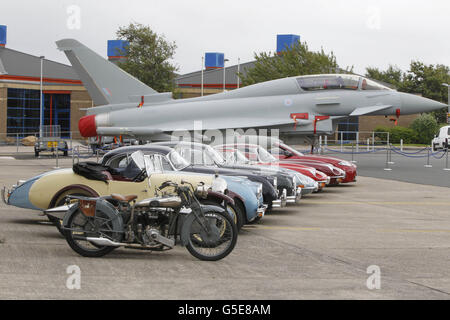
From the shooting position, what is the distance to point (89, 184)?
10094mm

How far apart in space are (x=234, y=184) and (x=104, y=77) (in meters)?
18.9

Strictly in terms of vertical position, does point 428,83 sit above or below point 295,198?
above

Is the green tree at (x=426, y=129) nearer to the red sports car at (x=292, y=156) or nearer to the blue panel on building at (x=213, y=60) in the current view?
the blue panel on building at (x=213, y=60)

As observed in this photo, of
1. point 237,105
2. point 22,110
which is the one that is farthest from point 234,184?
point 22,110

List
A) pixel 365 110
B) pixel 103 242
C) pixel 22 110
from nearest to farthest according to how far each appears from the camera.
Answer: pixel 103 242 < pixel 365 110 < pixel 22 110

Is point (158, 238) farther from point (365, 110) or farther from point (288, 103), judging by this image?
point (365, 110)

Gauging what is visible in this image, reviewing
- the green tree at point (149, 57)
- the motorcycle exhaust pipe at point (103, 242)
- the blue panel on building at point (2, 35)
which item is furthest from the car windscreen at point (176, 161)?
the blue panel on building at point (2, 35)

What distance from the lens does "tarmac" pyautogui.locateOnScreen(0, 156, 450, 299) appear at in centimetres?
656

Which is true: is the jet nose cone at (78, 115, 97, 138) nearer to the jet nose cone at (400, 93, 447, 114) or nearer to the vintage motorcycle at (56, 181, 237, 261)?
the jet nose cone at (400, 93, 447, 114)

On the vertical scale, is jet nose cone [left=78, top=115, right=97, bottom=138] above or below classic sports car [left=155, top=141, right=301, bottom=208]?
above

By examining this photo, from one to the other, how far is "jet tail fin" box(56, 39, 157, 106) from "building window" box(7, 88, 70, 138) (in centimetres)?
4173

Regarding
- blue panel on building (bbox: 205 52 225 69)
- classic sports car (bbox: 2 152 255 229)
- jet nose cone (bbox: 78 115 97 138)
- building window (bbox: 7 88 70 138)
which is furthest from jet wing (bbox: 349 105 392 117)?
blue panel on building (bbox: 205 52 225 69)
